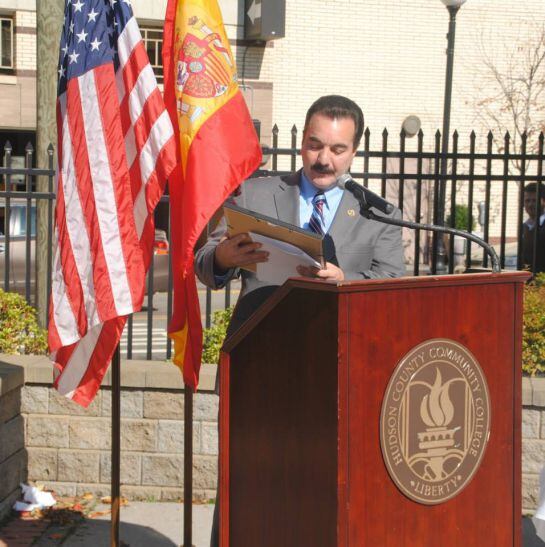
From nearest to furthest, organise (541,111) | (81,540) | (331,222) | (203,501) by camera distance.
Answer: (331,222) < (81,540) < (203,501) < (541,111)

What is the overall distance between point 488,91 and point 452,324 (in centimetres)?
2445

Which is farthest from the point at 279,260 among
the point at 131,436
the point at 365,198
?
the point at 131,436

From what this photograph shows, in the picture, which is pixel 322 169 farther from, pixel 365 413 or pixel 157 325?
pixel 157 325

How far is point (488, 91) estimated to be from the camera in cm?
2628

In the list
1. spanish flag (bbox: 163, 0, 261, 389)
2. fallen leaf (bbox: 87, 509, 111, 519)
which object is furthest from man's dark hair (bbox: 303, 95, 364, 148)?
fallen leaf (bbox: 87, 509, 111, 519)

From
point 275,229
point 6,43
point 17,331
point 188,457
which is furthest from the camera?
point 6,43

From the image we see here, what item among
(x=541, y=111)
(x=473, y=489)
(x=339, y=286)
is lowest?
(x=473, y=489)

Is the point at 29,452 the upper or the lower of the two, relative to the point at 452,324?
lower

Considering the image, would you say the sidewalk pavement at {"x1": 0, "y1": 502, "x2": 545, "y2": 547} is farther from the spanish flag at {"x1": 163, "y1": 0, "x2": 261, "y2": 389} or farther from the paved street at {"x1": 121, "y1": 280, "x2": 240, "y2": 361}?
the paved street at {"x1": 121, "y1": 280, "x2": 240, "y2": 361}

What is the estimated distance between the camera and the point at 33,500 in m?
5.64

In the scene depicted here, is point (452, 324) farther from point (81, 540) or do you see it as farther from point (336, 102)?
point (81, 540)

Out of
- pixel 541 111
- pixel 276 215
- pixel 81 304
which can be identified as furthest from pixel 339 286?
pixel 541 111

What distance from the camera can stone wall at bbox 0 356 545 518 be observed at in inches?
225

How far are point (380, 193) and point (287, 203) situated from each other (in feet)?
23.7
